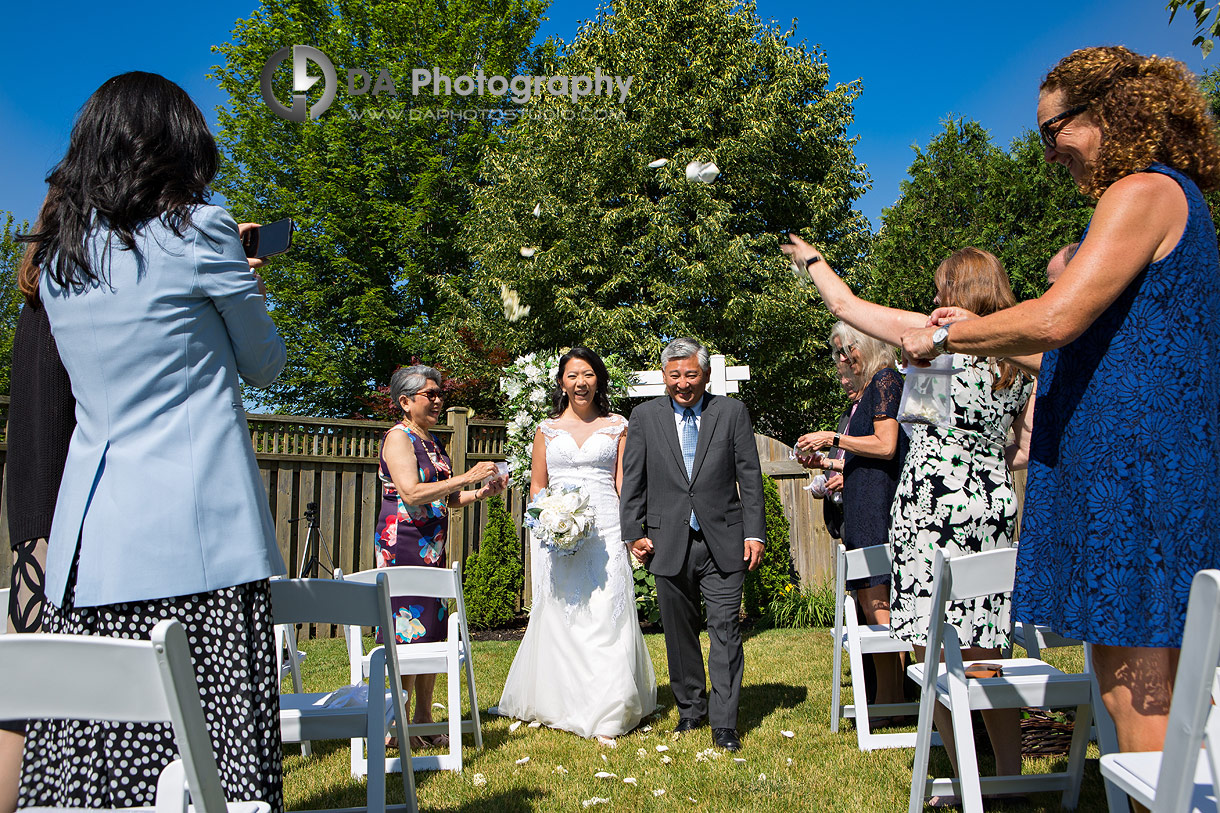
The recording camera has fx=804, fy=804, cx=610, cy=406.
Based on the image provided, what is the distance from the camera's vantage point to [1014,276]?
49.3 ft

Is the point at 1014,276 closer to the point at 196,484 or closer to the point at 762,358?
the point at 762,358

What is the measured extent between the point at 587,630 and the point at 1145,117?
12.5 ft

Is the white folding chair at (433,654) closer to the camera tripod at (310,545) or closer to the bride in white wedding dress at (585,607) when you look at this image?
the bride in white wedding dress at (585,607)

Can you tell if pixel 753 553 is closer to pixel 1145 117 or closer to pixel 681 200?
pixel 1145 117

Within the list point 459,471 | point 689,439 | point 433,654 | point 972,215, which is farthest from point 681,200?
point 433,654

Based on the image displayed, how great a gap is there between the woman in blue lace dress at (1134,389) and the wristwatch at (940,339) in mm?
149

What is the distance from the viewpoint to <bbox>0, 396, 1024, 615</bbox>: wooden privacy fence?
741 cm

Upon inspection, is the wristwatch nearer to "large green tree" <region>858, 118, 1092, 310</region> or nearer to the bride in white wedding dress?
the bride in white wedding dress

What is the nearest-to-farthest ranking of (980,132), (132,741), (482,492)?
1. (132,741)
2. (482,492)
3. (980,132)

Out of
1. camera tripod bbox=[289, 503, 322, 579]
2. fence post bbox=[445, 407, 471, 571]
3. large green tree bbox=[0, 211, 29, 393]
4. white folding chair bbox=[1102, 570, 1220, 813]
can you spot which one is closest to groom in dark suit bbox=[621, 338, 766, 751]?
white folding chair bbox=[1102, 570, 1220, 813]

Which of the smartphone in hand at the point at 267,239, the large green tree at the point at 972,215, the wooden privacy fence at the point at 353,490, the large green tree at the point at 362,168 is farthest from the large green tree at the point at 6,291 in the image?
the smartphone in hand at the point at 267,239

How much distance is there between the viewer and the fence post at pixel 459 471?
866 centimetres

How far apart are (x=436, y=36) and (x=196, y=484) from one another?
18.1 m

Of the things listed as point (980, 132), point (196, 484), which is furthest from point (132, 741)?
point (980, 132)
